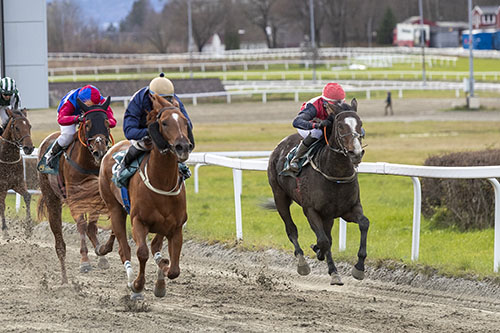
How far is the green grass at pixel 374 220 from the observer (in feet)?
25.7

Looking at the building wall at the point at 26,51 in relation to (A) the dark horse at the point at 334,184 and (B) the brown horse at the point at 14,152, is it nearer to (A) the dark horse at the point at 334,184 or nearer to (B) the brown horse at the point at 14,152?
(B) the brown horse at the point at 14,152

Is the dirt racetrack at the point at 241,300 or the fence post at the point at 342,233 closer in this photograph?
the dirt racetrack at the point at 241,300

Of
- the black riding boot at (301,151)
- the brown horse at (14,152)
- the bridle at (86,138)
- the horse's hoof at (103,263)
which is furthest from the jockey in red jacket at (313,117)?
the brown horse at (14,152)

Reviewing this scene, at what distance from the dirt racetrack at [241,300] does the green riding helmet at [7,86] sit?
2057mm

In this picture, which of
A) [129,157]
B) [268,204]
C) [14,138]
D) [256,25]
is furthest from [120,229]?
[256,25]

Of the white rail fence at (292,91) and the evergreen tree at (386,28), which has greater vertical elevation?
the evergreen tree at (386,28)

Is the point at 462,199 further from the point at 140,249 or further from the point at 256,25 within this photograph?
the point at 256,25

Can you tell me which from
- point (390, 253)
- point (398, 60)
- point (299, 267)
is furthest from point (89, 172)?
point (398, 60)

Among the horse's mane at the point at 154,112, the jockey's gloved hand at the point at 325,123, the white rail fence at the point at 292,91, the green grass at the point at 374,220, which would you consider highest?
the white rail fence at the point at 292,91

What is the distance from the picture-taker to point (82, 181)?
802cm

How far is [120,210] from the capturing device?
7.01 m

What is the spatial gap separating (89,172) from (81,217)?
1.58 ft

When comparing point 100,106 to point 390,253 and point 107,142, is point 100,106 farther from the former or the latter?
point 390,253

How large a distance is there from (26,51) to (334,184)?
5773 mm
